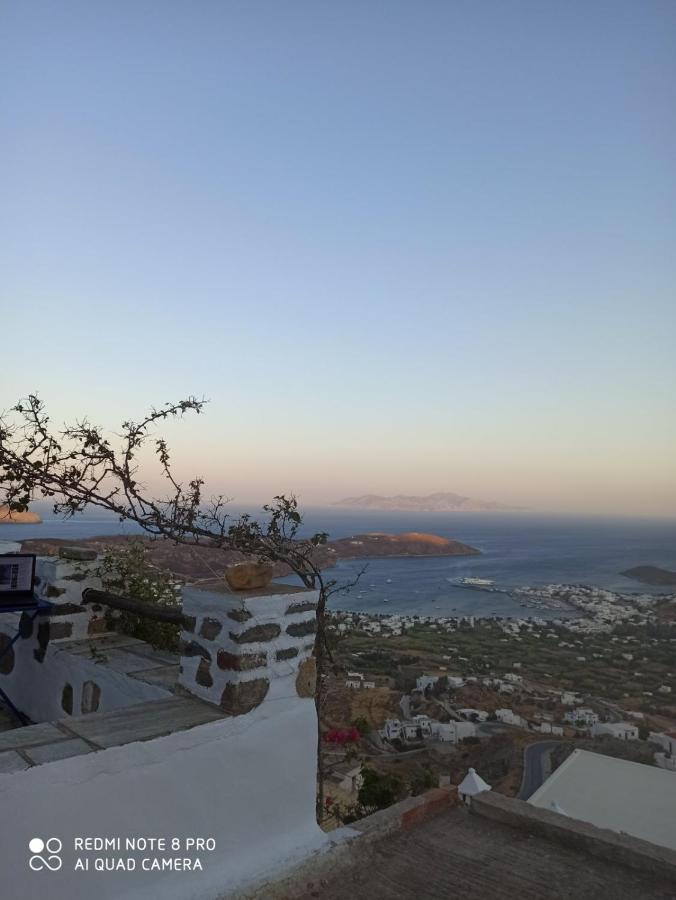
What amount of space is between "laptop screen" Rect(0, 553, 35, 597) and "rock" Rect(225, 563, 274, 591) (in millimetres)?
1818

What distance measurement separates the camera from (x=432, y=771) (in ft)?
51.9

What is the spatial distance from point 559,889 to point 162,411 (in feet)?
8.97

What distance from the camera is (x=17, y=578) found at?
352cm

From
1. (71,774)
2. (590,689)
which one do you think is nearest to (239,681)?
(71,774)

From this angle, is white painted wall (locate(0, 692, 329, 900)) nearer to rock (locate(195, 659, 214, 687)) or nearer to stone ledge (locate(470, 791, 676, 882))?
rock (locate(195, 659, 214, 687))

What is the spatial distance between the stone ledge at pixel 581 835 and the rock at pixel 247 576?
154cm

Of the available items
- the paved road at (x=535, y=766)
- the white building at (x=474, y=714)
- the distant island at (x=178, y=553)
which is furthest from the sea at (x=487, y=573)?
the distant island at (x=178, y=553)

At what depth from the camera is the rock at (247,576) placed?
7.71ft

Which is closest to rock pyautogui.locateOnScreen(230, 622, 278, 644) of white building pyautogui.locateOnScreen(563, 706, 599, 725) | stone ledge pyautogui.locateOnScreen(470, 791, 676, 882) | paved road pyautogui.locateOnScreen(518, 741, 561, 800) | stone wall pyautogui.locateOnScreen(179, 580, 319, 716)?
stone wall pyautogui.locateOnScreen(179, 580, 319, 716)

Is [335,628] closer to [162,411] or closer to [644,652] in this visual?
[162,411]

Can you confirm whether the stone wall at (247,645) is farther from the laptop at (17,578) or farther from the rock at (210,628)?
the laptop at (17,578)

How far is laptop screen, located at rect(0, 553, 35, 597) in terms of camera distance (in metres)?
3.49

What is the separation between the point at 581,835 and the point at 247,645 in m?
1.65

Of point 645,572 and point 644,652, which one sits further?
point 645,572
